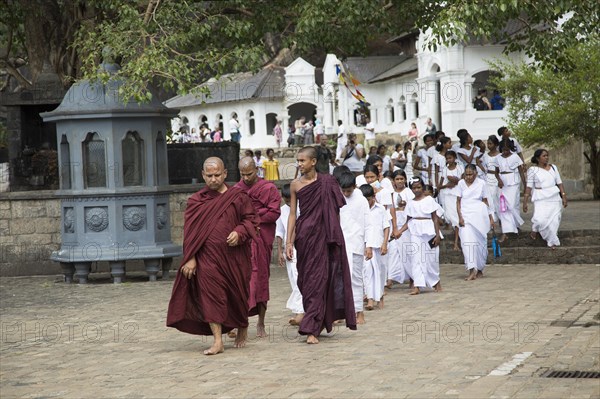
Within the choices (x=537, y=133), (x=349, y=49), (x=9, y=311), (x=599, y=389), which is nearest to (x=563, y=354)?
(x=599, y=389)

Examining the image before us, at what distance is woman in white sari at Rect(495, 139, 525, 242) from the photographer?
66.4 feet

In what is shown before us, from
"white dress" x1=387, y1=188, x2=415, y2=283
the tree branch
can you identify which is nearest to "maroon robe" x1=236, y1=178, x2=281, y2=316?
"white dress" x1=387, y1=188, x2=415, y2=283

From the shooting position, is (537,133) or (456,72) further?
(456,72)

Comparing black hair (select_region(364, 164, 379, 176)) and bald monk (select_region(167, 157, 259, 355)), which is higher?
black hair (select_region(364, 164, 379, 176))

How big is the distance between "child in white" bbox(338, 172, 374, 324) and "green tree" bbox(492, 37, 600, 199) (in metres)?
17.8

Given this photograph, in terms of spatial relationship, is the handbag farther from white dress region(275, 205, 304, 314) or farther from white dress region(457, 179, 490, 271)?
white dress region(275, 205, 304, 314)

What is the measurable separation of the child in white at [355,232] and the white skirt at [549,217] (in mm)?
7449

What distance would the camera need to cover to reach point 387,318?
12852mm

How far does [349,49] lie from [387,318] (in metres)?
9.63

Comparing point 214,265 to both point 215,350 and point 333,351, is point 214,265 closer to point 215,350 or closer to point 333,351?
point 215,350

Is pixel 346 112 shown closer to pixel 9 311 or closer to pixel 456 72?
pixel 456 72

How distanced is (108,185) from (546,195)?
6910 mm

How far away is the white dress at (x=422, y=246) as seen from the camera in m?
15.5

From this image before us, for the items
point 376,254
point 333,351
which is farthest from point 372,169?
point 333,351
